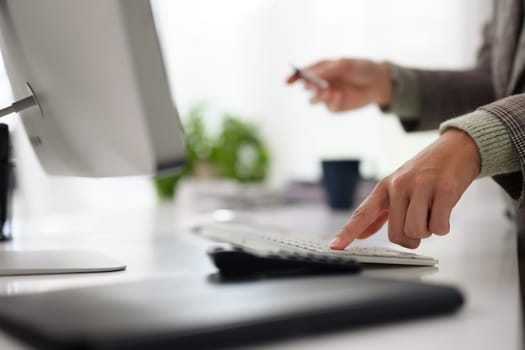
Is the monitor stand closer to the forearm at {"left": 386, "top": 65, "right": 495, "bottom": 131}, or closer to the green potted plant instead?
the forearm at {"left": 386, "top": 65, "right": 495, "bottom": 131}

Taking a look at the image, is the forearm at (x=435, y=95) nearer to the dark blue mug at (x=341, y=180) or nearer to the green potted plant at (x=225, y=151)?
the dark blue mug at (x=341, y=180)

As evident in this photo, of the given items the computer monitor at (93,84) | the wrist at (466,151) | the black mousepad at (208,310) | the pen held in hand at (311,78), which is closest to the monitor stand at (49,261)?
→ the computer monitor at (93,84)

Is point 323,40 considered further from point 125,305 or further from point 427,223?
point 125,305

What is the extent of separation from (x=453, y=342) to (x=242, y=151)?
232cm

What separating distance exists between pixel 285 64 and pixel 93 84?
2.22m

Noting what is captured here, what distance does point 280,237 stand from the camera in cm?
85

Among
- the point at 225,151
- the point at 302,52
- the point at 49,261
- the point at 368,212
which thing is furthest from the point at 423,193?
the point at 302,52

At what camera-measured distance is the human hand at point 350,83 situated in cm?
134

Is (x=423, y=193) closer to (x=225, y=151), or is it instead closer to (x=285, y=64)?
(x=225, y=151)

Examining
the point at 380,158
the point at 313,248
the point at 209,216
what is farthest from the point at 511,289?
the point at 380,158

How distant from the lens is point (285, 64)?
2828 mm

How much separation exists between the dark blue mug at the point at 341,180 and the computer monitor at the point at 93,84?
0.84m

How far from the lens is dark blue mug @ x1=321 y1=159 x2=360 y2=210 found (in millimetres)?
1562

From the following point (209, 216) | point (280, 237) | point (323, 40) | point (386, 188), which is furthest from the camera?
point (323, 40)
